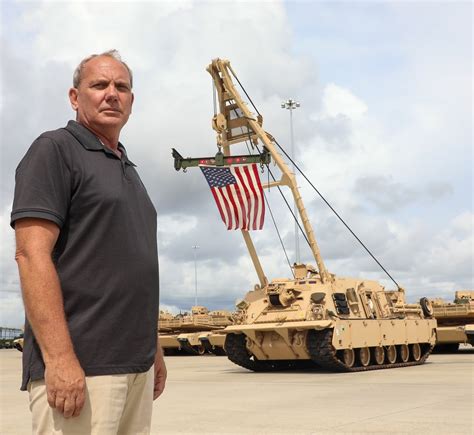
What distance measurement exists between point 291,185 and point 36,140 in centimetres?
1842

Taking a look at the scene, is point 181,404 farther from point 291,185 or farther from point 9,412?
point 291,185

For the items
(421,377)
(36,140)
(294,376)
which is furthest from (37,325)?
(294,376)

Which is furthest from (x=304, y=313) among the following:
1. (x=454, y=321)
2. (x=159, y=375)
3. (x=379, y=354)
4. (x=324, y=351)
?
(x=159, y=375)

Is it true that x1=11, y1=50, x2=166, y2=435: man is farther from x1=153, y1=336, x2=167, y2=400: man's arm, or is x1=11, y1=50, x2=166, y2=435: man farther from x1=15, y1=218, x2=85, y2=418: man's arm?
x1=153, y1=336, x2=167, y2=400: man's arm

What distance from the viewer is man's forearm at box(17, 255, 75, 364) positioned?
2.63m

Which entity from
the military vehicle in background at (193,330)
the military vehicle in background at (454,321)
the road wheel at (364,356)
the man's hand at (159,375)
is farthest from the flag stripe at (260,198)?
the man's hand at (159,375)

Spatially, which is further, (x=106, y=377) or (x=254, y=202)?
(x=254, y=202)

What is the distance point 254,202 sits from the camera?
1866 cm

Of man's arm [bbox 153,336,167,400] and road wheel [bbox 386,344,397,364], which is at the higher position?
man's arm [bbox 153,336,167,400]

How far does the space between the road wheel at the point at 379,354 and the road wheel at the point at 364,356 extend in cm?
26

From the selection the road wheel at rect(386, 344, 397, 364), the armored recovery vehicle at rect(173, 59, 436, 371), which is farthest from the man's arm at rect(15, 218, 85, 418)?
the road wheel at rect(386, 344, 397, 364)

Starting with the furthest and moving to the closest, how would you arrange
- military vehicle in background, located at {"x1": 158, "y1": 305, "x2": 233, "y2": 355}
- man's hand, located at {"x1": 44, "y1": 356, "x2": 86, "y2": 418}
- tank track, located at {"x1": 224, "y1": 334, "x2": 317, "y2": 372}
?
military vehicle in background, located at {"x1": 158, "y1": 305, "x2": 233, "y2": 355} < tank track, located at {"x1": 224, "y1": 334, "x2": 317, "y2": 372} < man's hand, located at {"x1": 44, "y1": 356, "x2": 86, "y2": 418}

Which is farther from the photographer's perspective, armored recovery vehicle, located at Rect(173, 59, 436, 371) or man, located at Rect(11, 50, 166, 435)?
armored recovery vehicle, located at Rect(173, 59, 436, 371)

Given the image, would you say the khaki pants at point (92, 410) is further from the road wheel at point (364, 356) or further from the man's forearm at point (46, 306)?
the road wheel at point (364, 356)
